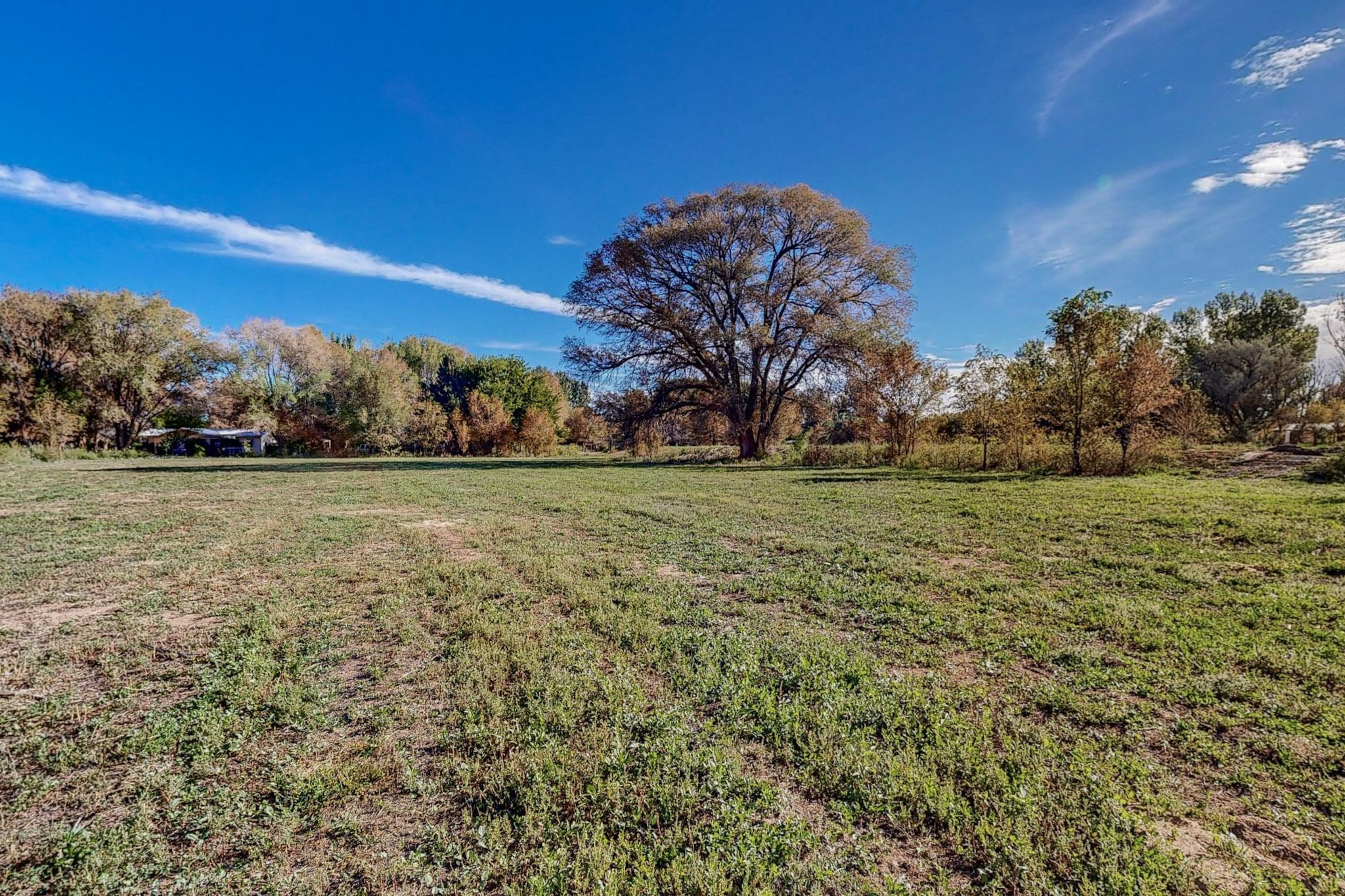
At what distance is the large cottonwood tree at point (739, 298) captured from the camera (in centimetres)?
2239

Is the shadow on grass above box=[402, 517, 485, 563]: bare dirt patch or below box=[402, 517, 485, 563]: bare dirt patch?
above

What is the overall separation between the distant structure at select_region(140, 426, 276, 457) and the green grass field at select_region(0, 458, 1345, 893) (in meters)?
48.4

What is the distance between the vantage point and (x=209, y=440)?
45.5 m

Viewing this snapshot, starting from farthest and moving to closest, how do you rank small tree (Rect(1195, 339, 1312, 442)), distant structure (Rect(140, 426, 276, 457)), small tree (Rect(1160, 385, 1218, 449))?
distant structure (Rect(140, 426, 276, 457)), small tree (Rect(1195, 339, 1312, 442)), small tree (Rect(1160, 385, 1218, 449))

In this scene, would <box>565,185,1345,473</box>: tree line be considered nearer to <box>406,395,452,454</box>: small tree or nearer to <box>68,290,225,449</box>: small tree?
<box>406,395,452,454</box>: small tree

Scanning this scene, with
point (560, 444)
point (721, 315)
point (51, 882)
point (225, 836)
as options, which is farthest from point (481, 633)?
point (560, 444)

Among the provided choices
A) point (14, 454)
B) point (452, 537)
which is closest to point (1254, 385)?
point (452, 537)

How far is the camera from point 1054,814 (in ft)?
6.75

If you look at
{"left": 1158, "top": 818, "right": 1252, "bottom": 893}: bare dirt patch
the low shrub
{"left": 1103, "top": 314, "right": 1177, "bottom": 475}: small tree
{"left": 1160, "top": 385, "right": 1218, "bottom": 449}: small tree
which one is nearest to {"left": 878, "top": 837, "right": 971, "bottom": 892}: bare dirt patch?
{"left": 1158, "top": 818, "right": 1252, "bottom": 893}: bare dirt patch

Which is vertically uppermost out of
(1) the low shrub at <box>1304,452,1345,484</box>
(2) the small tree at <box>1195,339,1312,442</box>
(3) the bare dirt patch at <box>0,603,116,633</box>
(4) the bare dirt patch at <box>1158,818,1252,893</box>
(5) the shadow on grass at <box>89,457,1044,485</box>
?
(2) the small tree at <box>1195,339,1312,442</box>

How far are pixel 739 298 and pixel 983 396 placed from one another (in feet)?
39.5

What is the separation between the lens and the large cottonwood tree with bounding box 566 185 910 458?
2239 centimetres

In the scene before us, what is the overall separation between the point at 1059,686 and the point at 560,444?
50231 mm

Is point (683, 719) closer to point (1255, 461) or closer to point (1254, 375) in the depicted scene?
point (1255, 461)
